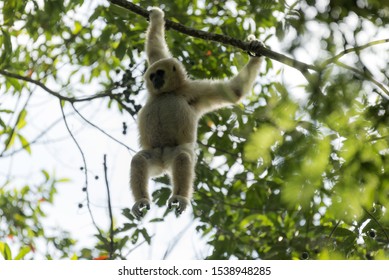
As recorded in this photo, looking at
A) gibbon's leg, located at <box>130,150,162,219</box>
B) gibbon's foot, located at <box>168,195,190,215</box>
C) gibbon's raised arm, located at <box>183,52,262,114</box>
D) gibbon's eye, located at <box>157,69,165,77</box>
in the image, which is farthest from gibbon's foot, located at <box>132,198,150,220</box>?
gibbon's eye, located at <box>157,69,165,77</box>

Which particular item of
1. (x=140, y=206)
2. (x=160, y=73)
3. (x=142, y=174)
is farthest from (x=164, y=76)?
(x=140, y=206)

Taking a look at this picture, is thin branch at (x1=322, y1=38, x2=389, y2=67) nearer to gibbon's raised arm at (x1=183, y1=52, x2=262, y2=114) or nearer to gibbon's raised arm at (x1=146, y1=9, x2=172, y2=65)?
gibbon's raised arm at (x1=183, y1=52, x2=262, y2=114)

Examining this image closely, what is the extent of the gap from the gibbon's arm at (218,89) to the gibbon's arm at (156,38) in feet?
2.00

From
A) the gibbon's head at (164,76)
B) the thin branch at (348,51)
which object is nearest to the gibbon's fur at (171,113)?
the gibbon's head at (164,76)

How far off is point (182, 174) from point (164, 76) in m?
1.28

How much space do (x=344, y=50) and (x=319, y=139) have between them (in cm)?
46

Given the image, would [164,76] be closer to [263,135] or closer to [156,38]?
[156,38]

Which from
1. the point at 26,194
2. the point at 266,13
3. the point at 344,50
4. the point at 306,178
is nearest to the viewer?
the point at 344,50

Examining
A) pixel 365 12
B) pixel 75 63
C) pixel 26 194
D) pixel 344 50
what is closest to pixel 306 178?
pixel 344 50

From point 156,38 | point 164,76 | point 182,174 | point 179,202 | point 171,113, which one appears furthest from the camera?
point 156,38

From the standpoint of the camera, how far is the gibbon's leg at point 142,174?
5.68m

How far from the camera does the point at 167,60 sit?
6.54 meters

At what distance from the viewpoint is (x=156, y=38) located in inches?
263

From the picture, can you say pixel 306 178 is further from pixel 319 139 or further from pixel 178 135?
pixel 178 135
